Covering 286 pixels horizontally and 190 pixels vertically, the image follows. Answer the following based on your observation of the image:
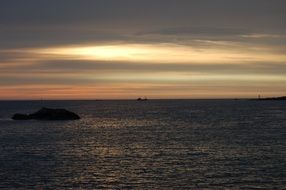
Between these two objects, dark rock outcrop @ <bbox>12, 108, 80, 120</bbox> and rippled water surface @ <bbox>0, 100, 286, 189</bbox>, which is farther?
dark rock outcrop @ <bbox>12, 108, 80, 120</bbox>

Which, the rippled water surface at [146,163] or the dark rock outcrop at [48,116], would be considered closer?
the rippled water surface at [146,163]

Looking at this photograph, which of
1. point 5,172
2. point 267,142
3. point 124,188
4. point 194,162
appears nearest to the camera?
point 124,188

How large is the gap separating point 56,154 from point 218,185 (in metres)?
26.4

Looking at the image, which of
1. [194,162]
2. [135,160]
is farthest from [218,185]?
[135,160]

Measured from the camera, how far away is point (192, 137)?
80.6 m

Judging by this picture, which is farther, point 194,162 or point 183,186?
point 194,162

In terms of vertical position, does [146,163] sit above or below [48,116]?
below

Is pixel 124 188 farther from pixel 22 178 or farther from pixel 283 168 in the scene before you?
pixel 283 168

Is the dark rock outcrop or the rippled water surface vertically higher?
the dark rock outcrop

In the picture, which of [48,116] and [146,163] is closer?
[146,163]

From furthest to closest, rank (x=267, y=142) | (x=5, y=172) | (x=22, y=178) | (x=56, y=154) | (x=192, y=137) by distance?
1. (x=192, y=137)
2. (x=267, y=142)
3. (x=56, y=154)
4. (x=5, y=172)
5. (x=22, y=178)

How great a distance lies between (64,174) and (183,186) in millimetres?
11658

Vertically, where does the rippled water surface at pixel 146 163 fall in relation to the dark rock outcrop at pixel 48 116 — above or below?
below

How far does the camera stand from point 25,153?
60812 millimetres
